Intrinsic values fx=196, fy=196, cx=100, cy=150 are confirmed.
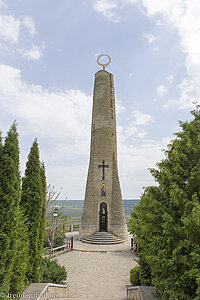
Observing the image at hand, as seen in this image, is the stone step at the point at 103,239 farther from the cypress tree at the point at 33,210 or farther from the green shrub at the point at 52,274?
the cypress tree at the point at 33,210

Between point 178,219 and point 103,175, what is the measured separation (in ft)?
52.4

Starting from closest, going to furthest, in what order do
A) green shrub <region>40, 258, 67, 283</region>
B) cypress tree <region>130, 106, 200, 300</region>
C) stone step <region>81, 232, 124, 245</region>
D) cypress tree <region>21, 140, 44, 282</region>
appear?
1. cypress tree <region>130, 106, 200, 300</region>
2. cypress tree <region>21, 140, 44, 282</region>
3. green shrub <region>40, 258, 67, 283</region>
4. stone step <region>81, 232, 124, 245</region>

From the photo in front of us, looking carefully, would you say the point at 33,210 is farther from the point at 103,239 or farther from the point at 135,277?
the point at 103,239

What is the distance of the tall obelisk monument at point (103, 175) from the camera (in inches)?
799

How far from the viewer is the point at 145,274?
24.6 feet

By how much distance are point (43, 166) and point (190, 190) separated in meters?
6.82

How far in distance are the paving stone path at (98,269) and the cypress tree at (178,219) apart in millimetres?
3975

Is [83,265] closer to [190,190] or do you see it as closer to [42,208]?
[42,208]

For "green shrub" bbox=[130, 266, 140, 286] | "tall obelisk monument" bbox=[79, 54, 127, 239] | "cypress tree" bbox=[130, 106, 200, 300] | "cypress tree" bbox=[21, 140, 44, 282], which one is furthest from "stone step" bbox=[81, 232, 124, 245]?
"cypress tree" bbox=[130, 106, 200, 300]

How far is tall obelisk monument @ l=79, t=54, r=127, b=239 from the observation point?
20297mm

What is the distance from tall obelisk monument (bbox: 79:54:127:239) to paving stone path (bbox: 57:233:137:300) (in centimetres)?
239

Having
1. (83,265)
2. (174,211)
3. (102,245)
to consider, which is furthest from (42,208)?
(102,245)

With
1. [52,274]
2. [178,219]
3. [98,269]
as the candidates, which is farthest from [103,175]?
[178,219]

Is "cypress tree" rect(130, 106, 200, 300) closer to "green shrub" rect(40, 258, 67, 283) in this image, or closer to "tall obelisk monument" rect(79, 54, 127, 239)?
"green shrub" rect(40, 258, 67, 283)
